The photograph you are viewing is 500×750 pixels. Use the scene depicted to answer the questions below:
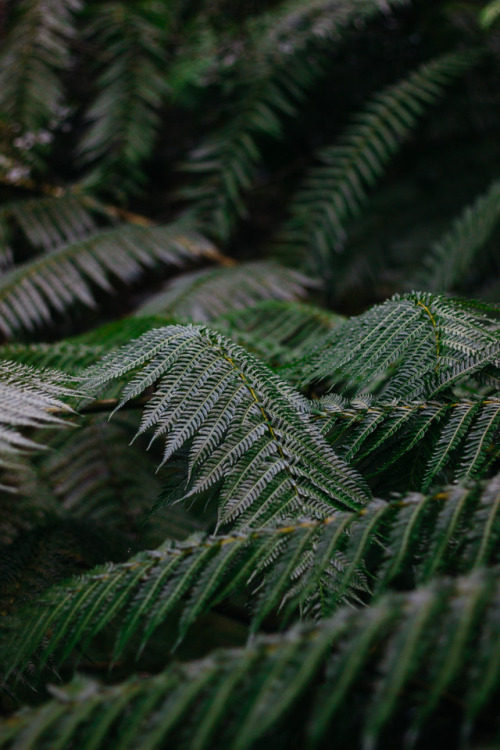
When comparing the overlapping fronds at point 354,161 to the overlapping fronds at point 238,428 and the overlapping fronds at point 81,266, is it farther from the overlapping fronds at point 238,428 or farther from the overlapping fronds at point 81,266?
the overlapping fronds at point 238,428

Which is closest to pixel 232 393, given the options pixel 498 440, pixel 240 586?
pixel 240 586

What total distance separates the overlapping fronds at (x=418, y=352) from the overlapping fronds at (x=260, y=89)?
4.38 feet

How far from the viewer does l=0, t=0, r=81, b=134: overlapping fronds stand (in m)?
2.05

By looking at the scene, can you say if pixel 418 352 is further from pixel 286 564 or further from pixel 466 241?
pixel 466 241

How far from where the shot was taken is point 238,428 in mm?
688

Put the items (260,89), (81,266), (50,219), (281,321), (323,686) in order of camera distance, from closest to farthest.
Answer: (323,686) → (281,321) → (81,266) → (50,219) → (260,89)

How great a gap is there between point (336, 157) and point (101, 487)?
1521 mm

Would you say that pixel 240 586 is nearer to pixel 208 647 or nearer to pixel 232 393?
pixel 232 393

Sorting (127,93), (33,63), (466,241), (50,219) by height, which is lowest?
(466,241)

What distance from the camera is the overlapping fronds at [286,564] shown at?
52 cm

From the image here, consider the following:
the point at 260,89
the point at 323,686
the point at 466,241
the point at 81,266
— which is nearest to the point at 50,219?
the point at 81,266

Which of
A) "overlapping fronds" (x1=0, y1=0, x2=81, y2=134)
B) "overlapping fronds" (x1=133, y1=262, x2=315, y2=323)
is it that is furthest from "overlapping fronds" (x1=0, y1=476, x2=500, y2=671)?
"overlapping fronds" (x1=0, y1=0, x2=81, y2=134)

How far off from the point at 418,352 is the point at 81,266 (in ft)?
4.17

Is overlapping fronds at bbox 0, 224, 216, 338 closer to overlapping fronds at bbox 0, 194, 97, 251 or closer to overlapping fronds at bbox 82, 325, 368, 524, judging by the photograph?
overlapping fronds at bbox 0, 194, 97, 251
